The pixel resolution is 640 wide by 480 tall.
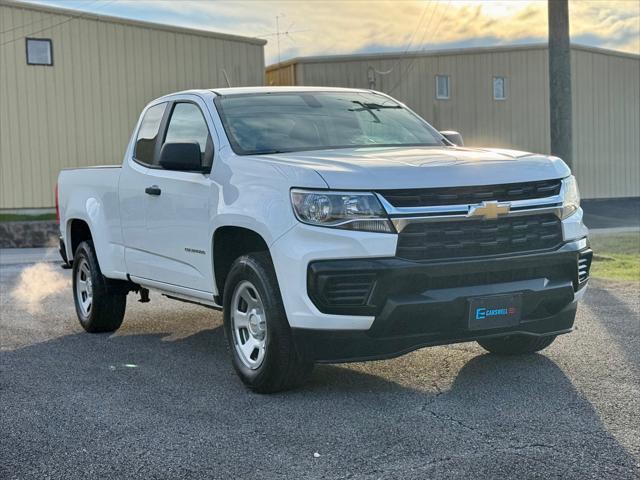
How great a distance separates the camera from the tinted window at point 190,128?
20.1 ft

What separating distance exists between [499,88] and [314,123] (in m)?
25.5

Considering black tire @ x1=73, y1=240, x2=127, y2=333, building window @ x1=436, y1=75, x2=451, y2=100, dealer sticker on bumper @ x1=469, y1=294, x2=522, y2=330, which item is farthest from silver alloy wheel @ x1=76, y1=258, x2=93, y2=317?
building window @ x1=436, y1=75, x2=451, y2=100

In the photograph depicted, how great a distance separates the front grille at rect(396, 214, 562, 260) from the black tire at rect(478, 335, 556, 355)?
1.06 metres

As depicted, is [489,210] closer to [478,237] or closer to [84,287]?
[478,237]

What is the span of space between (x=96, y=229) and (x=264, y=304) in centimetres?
302

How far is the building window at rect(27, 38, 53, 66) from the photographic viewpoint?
76.0ft

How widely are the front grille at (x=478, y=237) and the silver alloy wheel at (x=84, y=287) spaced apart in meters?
3.96

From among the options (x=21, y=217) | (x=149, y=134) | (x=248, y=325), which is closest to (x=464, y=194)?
(x=248, y=325)

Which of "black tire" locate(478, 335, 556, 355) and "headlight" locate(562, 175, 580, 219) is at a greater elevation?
"headlight" locate(562, 175, 580, 219)

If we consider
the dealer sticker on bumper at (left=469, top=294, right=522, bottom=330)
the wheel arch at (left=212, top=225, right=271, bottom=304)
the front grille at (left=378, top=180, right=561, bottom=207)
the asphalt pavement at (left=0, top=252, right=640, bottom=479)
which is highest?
the front grille at (left=378, top=180, right=561, bottom=207)

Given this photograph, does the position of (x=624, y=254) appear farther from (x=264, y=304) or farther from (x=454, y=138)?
(x=264, y=304)

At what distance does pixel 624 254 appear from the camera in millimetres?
14578

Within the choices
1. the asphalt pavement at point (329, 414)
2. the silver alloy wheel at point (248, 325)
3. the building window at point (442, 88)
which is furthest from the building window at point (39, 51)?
the silver alloy wheel at point (248, 325)

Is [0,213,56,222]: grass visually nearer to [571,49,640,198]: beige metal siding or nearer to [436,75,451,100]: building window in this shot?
[436,75,451,100]: building window
